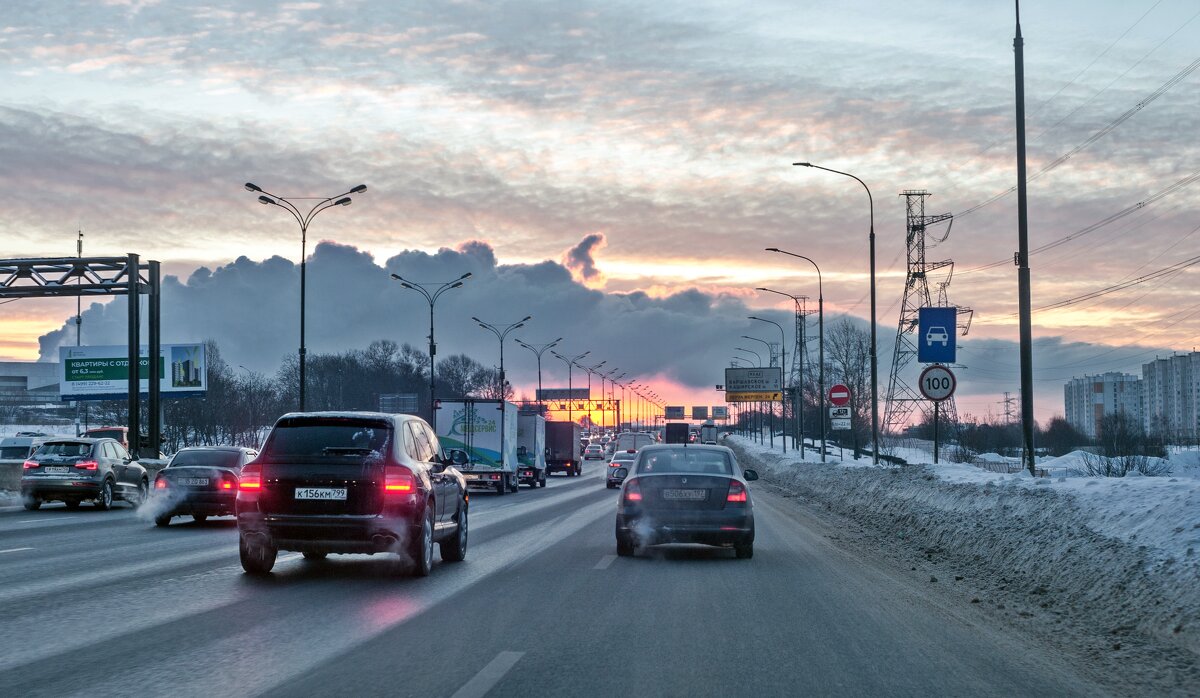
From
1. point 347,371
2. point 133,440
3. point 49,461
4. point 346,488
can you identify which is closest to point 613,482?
point 133,440

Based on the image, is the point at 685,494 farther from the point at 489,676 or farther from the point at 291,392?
the point at 291,392

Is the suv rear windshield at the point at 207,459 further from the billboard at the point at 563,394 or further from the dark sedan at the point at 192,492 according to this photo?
the billboard at the point at 563,394

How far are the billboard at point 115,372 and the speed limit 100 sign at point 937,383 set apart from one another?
66247mm

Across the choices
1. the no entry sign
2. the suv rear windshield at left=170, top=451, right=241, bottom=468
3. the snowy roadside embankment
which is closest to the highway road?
the snowy roadside embankment

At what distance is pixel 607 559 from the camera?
14.9 metres

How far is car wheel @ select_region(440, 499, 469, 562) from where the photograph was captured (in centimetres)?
1487

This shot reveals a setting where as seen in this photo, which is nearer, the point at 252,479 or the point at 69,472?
the point at 252,479

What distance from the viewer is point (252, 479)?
41.6ft

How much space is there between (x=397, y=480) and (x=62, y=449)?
18219mm

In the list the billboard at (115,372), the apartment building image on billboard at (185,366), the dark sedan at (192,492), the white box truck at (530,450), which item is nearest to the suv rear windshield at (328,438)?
the dark sedan at (192,492)

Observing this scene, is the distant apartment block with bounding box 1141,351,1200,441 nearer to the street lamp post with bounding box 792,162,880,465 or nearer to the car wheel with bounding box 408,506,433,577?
the street lamp post with bounding box 792,162,880,465

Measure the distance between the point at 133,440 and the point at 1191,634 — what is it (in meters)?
35.7

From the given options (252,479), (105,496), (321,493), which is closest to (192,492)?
(105,496)

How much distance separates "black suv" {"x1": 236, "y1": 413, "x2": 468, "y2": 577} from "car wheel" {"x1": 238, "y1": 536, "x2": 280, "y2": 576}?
11 millimetres
